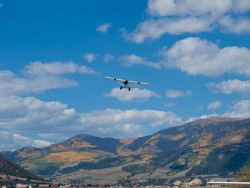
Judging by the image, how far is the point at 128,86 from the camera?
15712 cm

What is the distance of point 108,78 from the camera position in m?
162

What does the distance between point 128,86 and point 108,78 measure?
36.5 ft
